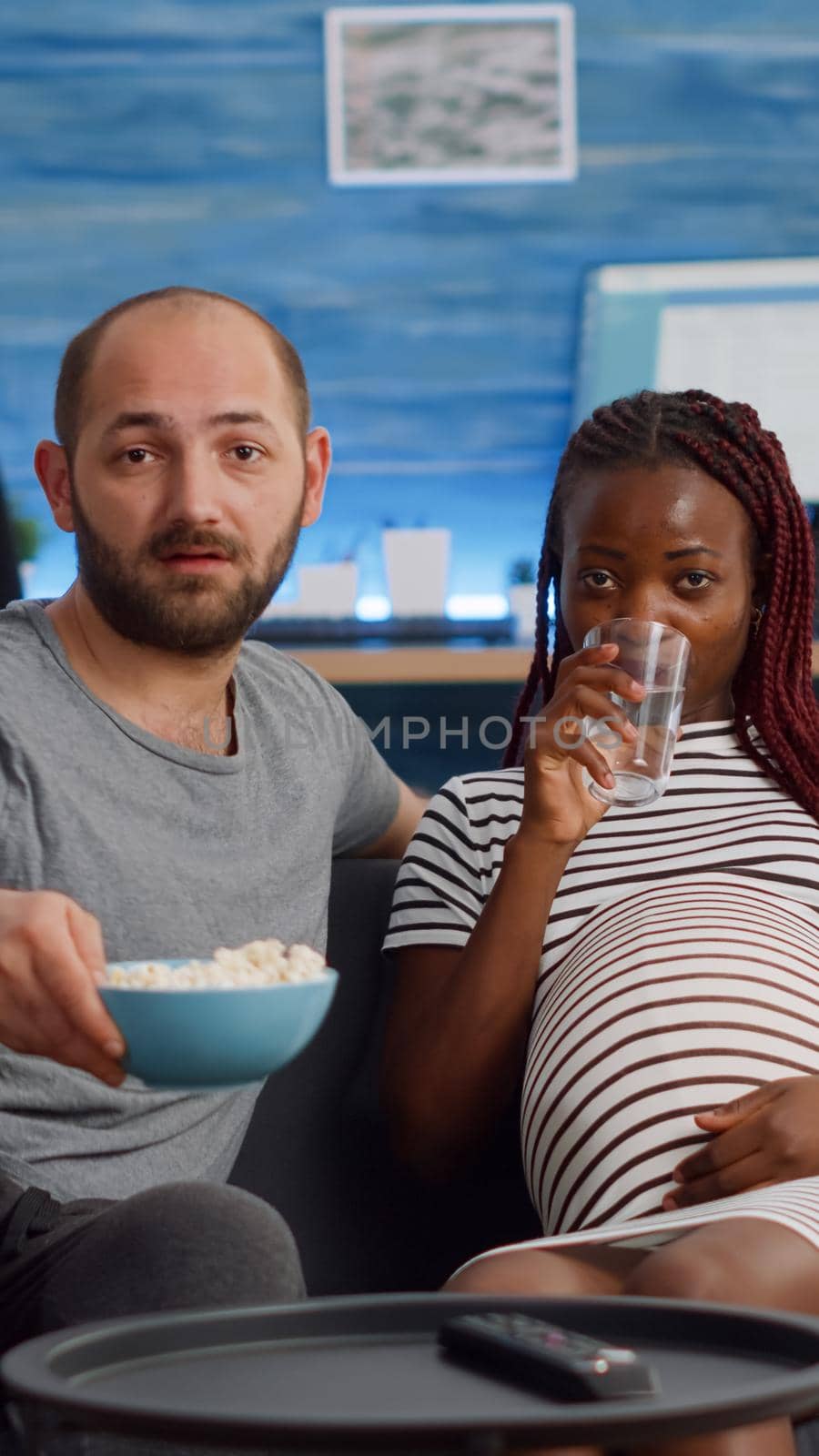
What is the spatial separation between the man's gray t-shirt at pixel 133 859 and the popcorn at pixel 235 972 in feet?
1.23

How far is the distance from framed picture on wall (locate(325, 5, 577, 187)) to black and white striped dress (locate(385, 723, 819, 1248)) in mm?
2154

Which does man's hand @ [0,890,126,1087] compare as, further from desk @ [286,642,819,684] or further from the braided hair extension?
desk @ [286,642,819,684]

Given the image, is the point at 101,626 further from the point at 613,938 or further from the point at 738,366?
the point at 738,366

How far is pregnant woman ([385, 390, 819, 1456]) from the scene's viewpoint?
1.02 meters

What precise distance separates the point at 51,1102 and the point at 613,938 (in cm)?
46

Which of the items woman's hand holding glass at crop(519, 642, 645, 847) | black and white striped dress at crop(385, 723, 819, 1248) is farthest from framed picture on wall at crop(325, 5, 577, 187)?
woman's hand holding glass at crop(519, 642, 645, 847)

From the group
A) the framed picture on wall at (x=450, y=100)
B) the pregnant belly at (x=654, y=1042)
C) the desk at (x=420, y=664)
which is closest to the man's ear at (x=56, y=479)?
the pregnant belly at (x=654, y=1042)

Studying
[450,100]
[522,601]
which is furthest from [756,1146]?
[450,100]

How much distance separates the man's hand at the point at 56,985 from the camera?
767mm

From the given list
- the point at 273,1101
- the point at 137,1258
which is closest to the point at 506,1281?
the point at 137,1258

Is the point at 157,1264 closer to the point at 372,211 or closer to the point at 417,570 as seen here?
the point at 417,570

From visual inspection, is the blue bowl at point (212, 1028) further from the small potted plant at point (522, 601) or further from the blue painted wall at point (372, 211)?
the blue painted wall at point (372, 211)

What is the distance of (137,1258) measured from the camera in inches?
37.2

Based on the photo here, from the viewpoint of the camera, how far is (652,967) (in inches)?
46.6
